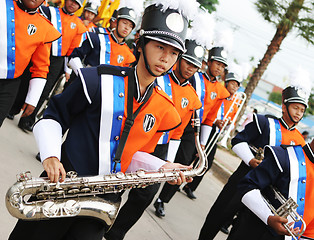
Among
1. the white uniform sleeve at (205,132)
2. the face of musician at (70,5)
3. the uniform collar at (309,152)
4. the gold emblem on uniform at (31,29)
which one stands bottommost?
the white uniform sleeve at (205,132)

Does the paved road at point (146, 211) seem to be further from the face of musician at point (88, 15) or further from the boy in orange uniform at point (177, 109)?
the face of musician at point (88, 15)

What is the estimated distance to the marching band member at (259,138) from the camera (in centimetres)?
454

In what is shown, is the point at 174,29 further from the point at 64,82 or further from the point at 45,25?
the point at 64,82

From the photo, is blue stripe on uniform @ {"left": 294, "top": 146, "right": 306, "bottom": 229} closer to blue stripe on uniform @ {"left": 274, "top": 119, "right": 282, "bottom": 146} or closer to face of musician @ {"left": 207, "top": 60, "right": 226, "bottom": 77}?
blue stripe on uniform @ {"left": 274, "top": 119, "right": 282, "bottom": 146}

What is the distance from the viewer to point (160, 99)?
2.76 meters

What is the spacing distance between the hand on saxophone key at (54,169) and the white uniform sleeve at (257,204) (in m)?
1.77

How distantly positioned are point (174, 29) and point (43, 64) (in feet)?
6.69

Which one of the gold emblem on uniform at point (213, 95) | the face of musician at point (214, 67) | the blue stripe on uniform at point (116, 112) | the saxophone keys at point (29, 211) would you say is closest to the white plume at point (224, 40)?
the face of musician at point (214, 67)

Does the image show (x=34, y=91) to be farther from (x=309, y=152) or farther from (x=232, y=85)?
(x=232, y=85)

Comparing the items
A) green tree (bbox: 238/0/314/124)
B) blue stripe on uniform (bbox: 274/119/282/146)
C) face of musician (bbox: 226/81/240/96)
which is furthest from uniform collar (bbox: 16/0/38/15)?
green tree (bbox: 238/0/314/124)

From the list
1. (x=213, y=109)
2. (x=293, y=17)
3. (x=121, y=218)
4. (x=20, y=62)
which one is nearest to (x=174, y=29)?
(x=20, y=62)

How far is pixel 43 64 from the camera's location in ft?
13.7

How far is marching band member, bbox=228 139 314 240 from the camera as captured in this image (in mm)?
3301

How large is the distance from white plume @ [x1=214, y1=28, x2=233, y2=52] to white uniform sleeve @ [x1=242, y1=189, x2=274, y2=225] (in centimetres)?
364
